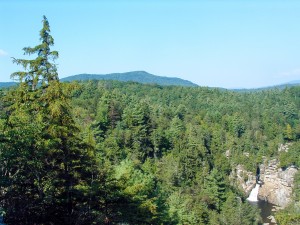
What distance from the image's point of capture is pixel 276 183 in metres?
90.4

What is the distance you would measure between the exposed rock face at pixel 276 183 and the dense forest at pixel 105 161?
2574 mm

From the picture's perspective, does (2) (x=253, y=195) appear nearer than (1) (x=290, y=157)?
No

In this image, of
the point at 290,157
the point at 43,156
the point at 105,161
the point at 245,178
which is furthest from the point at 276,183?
the point at 43,156

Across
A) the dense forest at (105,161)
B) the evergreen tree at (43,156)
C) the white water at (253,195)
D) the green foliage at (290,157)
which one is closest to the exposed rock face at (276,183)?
the white water at (253,195)

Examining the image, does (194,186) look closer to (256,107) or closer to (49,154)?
(49,154)

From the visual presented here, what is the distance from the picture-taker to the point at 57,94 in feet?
52.7

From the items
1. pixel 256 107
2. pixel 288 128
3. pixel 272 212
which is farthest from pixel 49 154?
pixel 256 107

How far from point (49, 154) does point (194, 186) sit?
48.6 m

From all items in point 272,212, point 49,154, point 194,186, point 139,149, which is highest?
point 49,154

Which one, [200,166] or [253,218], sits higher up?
[200,166]

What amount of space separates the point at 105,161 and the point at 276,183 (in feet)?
255

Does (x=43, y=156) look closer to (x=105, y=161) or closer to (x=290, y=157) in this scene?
(x=105, y=161)

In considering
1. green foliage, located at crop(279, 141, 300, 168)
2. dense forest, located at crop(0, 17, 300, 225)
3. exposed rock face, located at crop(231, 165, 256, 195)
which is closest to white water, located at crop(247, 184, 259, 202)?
exposed rock face, located at crop(231, 165, 256, 195)

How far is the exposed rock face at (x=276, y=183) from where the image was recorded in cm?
8562
